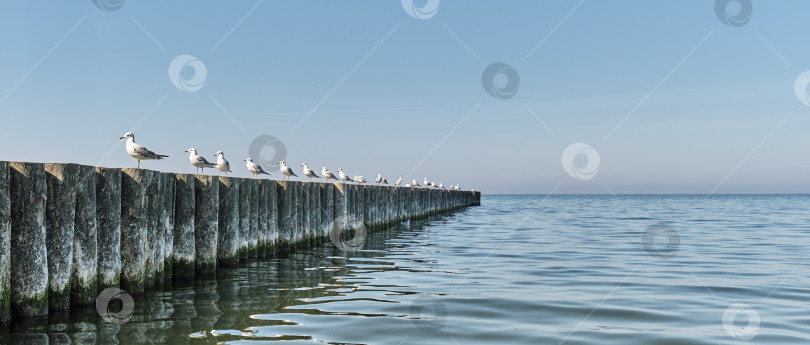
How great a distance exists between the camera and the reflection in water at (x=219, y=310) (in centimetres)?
632

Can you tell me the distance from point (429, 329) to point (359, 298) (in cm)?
192

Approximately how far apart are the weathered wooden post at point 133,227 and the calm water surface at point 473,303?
0.28 metres

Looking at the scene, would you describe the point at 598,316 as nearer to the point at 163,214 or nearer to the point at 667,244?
the point at 163,214

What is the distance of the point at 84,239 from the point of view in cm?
727

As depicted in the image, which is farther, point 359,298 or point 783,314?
point 359,298

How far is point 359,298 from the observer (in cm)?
856

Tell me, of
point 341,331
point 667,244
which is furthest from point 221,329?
point 667,244

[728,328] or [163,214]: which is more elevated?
[163,214]

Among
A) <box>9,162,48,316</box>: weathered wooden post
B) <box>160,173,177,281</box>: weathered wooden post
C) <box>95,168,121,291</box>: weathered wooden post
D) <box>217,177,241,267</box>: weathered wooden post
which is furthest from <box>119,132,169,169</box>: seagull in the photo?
<box>9,162,48,316</box>: weathered wooden post
